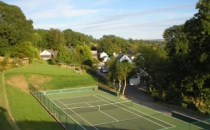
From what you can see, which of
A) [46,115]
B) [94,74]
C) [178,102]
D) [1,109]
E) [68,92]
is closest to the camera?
[1,109]

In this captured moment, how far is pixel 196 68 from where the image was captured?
84.0ft

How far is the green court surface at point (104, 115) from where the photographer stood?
20578 mm

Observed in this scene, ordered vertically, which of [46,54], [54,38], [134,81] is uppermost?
[54,38]

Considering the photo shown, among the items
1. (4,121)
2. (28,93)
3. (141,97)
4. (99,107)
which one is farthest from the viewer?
(141,97)

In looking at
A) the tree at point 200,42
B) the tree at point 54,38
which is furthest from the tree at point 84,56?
the tree at point 200,42

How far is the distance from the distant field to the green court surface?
118 centimetres

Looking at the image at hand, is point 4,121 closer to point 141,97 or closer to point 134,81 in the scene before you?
point 141,97

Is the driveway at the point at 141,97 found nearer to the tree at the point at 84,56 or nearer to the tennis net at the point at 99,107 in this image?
the tennis net at the point at 99,107

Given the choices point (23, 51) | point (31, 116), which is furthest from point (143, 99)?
point (23, 51)

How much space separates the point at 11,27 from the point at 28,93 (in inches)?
976

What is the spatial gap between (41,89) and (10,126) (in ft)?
66.1

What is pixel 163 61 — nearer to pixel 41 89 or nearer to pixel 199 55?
pixel 199 55

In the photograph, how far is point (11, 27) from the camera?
52.4 m

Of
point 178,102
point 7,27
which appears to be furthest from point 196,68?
point 7,27
